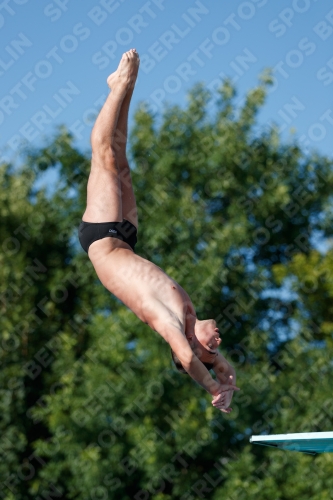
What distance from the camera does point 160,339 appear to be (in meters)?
11.8

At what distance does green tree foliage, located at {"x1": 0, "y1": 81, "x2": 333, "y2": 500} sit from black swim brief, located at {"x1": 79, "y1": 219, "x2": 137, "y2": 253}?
7384mm

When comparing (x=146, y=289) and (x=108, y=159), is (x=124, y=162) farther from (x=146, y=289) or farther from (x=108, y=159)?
(x=146, y=289)

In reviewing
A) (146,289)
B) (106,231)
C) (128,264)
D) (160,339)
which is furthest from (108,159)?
(160,339)

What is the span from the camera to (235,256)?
502 inches

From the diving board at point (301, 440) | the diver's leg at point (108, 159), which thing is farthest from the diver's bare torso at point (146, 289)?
the diving board at point (301, 440)

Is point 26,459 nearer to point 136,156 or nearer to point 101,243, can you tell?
point 136,156

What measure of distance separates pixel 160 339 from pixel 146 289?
8.10 meters

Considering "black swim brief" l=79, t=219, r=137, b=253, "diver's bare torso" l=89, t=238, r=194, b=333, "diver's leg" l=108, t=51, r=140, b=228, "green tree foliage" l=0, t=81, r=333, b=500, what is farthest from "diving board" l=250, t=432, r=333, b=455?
"green tree foliage" l=0, t=81, r=333, b=500

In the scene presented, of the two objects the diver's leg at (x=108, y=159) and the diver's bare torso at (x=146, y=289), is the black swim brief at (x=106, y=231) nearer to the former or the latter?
the diver's leg at (x=108, y=159)

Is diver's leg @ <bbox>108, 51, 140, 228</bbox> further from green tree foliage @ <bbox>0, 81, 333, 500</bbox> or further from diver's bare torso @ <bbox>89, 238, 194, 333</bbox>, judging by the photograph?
green tree foliage @ <bbox>0, 81, 333, 500</bbox>

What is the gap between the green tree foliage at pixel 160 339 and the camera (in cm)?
1128

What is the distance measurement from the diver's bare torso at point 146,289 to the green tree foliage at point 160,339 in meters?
7.57

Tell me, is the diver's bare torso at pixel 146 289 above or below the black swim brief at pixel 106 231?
below

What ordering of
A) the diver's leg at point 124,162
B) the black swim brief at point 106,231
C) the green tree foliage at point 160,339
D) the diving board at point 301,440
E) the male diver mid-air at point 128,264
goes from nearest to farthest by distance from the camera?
the diving board at point 301,440 < the male diver mid-air at point 128,264 < the black swim brief at point 106,231 < the diver's leg at point 124,162 < the green tree foliage at point 160,339
